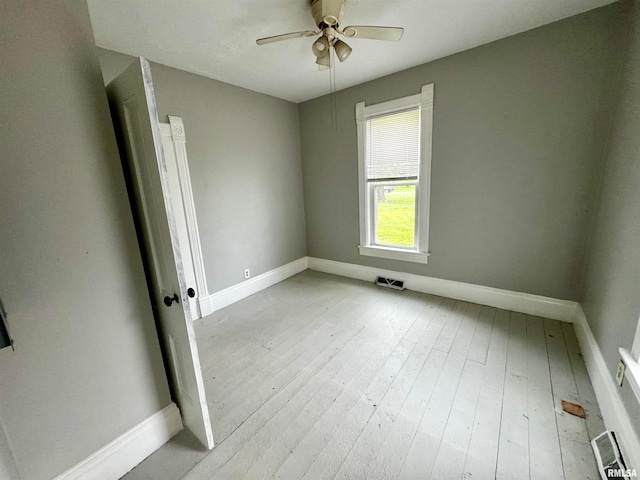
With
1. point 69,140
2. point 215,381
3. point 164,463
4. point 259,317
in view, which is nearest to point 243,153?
point 259,317

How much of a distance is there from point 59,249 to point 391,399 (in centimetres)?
189

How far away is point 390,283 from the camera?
10.7 feet

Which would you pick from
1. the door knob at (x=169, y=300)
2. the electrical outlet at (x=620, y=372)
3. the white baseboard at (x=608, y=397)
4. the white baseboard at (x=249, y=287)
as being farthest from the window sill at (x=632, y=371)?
the white baseboard at (x=249, y=287)

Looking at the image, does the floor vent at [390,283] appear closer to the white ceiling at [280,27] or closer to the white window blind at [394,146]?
the white window blind at [394,146]

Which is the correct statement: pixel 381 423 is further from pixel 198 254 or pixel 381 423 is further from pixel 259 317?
pixel 198 254

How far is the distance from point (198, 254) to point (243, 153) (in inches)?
51.8

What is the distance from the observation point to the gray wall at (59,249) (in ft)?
2.92

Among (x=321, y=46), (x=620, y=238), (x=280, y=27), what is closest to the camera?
(x=620, y=238)

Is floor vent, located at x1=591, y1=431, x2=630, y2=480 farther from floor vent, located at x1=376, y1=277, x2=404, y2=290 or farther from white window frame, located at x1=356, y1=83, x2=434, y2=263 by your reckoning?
floor vent, located at x1=376, y1=277, x2=404, y2=290

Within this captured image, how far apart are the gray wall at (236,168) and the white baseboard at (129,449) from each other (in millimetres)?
1590

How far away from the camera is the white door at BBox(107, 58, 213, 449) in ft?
3.37

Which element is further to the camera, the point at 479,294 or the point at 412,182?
the point at 412,182

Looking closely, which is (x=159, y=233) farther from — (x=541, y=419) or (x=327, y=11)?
(x=541, y=419)

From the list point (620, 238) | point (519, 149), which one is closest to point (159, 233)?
point (620, 238)
